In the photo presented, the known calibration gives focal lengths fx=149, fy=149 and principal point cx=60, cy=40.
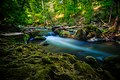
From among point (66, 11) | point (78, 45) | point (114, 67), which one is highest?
point (66, 11)

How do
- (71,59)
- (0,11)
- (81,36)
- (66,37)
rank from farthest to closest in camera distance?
(66,37)
(81,36)
(0,11)
(71,59)

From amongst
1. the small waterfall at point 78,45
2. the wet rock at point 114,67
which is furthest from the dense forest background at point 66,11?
the small waterfall at point 78,45

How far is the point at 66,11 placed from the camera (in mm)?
28656

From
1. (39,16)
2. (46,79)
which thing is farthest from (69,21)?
(46,79)

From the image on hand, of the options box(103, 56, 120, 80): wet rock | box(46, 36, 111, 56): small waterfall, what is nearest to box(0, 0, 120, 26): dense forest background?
box(103, 56, 120, 80): wet rock

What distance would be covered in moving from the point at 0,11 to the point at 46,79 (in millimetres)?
4100

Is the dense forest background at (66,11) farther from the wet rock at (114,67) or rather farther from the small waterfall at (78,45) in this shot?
the small waterfall at (78,45)

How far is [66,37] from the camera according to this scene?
1756 centimetres

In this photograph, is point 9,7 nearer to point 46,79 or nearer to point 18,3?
point 18,3

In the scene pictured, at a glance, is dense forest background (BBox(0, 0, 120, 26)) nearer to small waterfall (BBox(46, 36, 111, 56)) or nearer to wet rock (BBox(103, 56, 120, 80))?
wet rock (BBox(103, 56, 120, 80))

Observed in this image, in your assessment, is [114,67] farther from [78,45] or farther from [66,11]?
[66,11]

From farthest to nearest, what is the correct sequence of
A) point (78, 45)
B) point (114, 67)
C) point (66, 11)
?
point (66, 11), point (78, 45), point (114, 67)

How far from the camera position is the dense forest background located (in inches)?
274

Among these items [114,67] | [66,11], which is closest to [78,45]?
[114,67]
